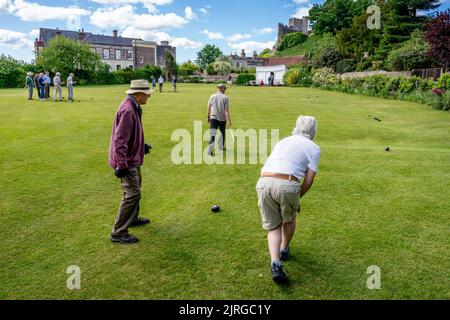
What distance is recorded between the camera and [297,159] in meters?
4.43

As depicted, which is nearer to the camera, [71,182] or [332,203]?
[332,203]

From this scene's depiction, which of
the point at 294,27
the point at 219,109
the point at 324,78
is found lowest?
the point at 219,109

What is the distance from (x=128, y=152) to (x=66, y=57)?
5214 cm

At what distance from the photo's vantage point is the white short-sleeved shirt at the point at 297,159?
4.42 m

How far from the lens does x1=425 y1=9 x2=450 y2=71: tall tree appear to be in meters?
28.5

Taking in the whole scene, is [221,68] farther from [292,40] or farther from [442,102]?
[442,102]

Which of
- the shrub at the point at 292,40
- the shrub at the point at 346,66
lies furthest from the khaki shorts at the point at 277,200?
the shrub at the point at 292,40

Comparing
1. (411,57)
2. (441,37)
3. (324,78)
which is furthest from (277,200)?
(324,78)

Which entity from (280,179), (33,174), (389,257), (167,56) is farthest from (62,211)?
(167,56)

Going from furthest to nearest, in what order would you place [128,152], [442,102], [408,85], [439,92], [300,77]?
[300,77]
[408,85]
[439,92]
[442,102]
[128,152]

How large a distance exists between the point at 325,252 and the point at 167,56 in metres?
71.7

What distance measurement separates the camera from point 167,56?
239ft
